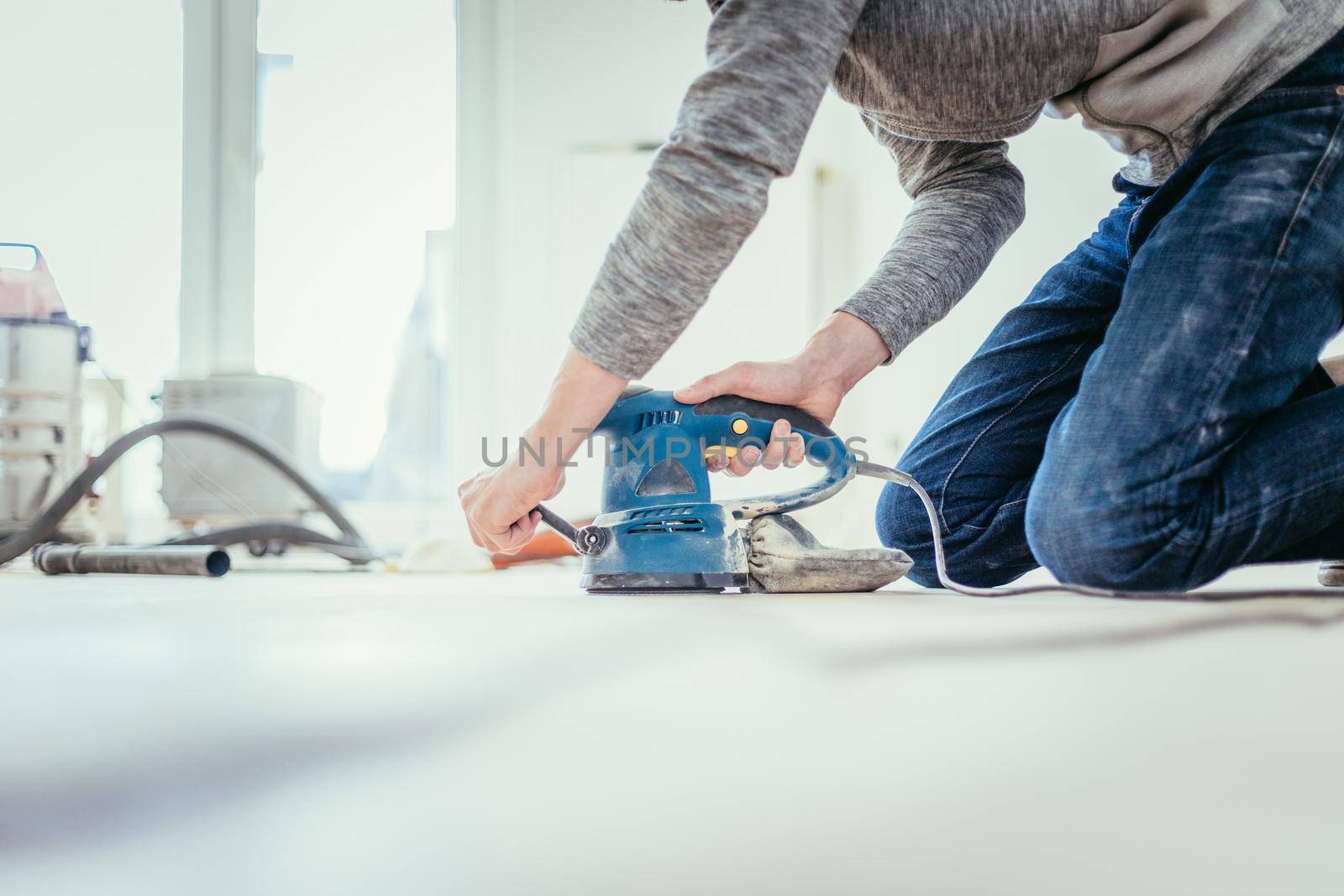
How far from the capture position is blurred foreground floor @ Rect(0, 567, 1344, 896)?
1.10 feet

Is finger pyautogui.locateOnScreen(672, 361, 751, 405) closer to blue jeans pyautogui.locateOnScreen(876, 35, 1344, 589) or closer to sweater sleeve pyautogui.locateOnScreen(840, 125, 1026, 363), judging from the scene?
sweater sleeve pyautogui.locateOnScreen(840, 125, 1026, 363)

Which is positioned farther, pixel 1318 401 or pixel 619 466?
pixel 619 466

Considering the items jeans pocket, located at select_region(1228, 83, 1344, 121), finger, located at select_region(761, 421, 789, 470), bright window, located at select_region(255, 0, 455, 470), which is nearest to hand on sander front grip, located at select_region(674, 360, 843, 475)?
finger, located at select_region(761, 421, 789, 470)

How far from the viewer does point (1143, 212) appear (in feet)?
2.79

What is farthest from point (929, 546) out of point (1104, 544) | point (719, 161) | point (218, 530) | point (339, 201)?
point (339, 201)

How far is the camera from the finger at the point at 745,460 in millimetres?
790

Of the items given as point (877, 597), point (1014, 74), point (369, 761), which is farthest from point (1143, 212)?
point (369, 761)

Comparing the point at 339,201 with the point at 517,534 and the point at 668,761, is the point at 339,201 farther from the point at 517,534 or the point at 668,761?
the point at 668,761

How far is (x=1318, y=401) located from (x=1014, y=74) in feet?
1.15

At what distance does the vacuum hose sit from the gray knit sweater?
86 centimetres

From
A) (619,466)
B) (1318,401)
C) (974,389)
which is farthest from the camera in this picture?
(974,389)

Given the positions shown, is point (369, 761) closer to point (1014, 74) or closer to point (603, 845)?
point (603, 845)

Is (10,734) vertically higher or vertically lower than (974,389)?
lower

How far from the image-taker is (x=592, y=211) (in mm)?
2938
